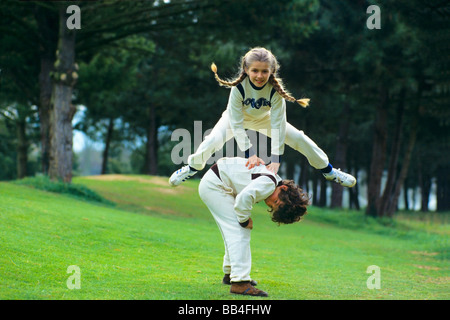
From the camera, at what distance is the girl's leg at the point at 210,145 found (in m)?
6.79

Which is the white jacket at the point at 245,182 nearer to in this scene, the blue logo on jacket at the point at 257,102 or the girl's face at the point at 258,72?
the blue logo on jacket at the point at 257,102

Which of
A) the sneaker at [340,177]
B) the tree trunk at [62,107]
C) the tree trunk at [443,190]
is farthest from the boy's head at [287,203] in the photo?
the tree trunk at [443,190]

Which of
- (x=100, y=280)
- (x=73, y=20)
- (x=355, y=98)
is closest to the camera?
(x=100, y=280)

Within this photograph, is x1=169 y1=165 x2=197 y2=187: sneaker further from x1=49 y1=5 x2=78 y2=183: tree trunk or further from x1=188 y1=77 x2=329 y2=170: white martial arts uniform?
x1=49 y1=5 x2=78 y2=183: tree trunk

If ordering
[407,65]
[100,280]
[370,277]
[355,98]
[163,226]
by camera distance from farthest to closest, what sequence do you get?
1. [355,98]
2. [407,65]
3. [163,226]
4. [370,277]
5. [100,280]

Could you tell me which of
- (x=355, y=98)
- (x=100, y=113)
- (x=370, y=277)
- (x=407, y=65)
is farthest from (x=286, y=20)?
(x=100, y=113)

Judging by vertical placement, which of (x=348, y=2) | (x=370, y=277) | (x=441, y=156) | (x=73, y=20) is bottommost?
(x=370, y=277)

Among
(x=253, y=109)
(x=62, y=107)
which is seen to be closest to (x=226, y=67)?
(x=62, y=107)

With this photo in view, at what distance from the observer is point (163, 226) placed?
14703 mm

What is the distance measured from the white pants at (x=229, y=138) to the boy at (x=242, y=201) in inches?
12.8

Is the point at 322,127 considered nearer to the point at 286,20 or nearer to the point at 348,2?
the point at 348,2

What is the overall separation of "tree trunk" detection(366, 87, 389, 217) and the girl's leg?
18.8m
